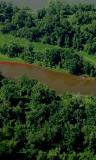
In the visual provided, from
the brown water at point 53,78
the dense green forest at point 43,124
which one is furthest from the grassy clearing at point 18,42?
the dense green forest at point 43,124

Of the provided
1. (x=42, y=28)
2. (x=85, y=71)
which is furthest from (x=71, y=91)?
(x=42, y=28)

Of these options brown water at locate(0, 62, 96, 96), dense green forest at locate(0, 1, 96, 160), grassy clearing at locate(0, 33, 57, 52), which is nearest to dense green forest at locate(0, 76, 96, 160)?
dense green forest at locate(0, 1, 96, 160)

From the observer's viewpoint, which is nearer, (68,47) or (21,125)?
(21,125)

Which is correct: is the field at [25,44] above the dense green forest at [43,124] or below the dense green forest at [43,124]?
above

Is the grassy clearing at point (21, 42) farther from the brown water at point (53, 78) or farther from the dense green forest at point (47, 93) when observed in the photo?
the brown water at point (53, 78)

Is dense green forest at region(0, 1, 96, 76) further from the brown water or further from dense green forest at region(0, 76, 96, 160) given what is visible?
dense green forest at region(0, 76, 96, 160)

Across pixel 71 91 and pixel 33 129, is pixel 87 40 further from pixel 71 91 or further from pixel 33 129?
pixel 33 129

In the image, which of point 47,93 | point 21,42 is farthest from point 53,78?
point 47,93
